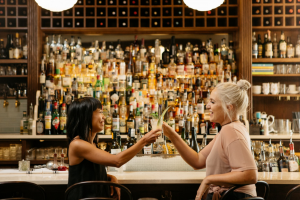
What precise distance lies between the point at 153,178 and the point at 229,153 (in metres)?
0.74

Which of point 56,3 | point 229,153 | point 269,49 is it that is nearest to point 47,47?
point 56,3

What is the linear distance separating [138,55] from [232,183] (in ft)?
10.6

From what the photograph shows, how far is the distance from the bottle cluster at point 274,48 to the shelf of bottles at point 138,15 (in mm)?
454

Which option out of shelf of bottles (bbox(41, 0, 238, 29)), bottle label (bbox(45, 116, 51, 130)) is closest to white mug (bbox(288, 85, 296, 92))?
shelf of bottles (bbox(41, 0, 238, 29))

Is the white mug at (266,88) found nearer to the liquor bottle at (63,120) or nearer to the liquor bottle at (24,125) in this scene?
the liquor bottle at (63,120)

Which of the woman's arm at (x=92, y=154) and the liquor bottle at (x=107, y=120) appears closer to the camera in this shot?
the woman's arm at (x=92, y=154)

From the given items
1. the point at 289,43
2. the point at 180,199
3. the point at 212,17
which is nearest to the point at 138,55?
the point at 212,17

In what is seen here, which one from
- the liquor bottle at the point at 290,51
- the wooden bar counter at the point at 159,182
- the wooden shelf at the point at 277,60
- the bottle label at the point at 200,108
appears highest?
the liquor bottle at the point at 290,51

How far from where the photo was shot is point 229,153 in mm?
1501

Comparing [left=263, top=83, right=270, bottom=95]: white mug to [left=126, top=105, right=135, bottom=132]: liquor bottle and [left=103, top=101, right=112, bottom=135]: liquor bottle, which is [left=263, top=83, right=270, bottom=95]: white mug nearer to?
[left=126, top=105, right=135, bottom=132]: liquor bottle

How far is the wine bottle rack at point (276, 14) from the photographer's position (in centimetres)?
455

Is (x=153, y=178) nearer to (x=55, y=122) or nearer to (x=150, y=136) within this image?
(x=150, y=136)

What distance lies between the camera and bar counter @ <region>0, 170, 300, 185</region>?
205 cm

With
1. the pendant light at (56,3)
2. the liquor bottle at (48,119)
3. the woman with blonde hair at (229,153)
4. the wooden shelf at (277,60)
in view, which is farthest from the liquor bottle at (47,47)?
the woman with blonde hair at (229,153)
